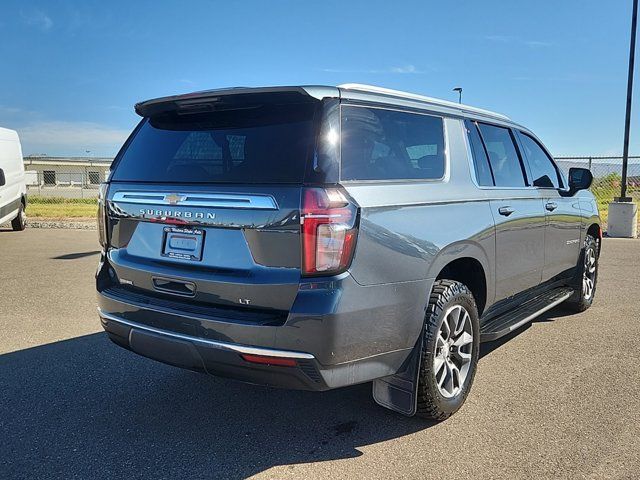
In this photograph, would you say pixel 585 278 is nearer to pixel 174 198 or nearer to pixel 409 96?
pixel 409 96

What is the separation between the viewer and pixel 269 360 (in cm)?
262

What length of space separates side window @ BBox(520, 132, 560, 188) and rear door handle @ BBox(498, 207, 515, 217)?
0.80m

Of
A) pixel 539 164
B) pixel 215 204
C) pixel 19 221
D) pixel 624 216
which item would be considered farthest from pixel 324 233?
pixel 19 221

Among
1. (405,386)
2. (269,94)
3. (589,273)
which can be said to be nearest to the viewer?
(269,94)

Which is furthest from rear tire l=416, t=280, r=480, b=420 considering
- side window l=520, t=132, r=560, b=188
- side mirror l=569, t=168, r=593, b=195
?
side mirror l=569, t=168, r=593, b=195

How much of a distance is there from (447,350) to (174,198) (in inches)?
72.8

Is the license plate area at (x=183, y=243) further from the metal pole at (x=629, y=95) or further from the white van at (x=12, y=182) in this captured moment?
the metal pole at (x=629, y=95)

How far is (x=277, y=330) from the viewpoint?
2604 millimetres

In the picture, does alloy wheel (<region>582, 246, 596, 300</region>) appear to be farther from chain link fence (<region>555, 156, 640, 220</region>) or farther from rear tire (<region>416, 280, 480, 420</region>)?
chain link fence (<region>555, 156, 640, 220</region>)

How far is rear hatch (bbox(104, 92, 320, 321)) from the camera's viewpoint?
105 inches

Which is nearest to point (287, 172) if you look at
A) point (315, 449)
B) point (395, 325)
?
point (395, 325)

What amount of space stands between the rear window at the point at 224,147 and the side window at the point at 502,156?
183 centimetres

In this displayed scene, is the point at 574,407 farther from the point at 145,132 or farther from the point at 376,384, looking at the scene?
the point at 145,132

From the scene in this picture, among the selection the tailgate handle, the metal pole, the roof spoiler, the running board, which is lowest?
the running board
